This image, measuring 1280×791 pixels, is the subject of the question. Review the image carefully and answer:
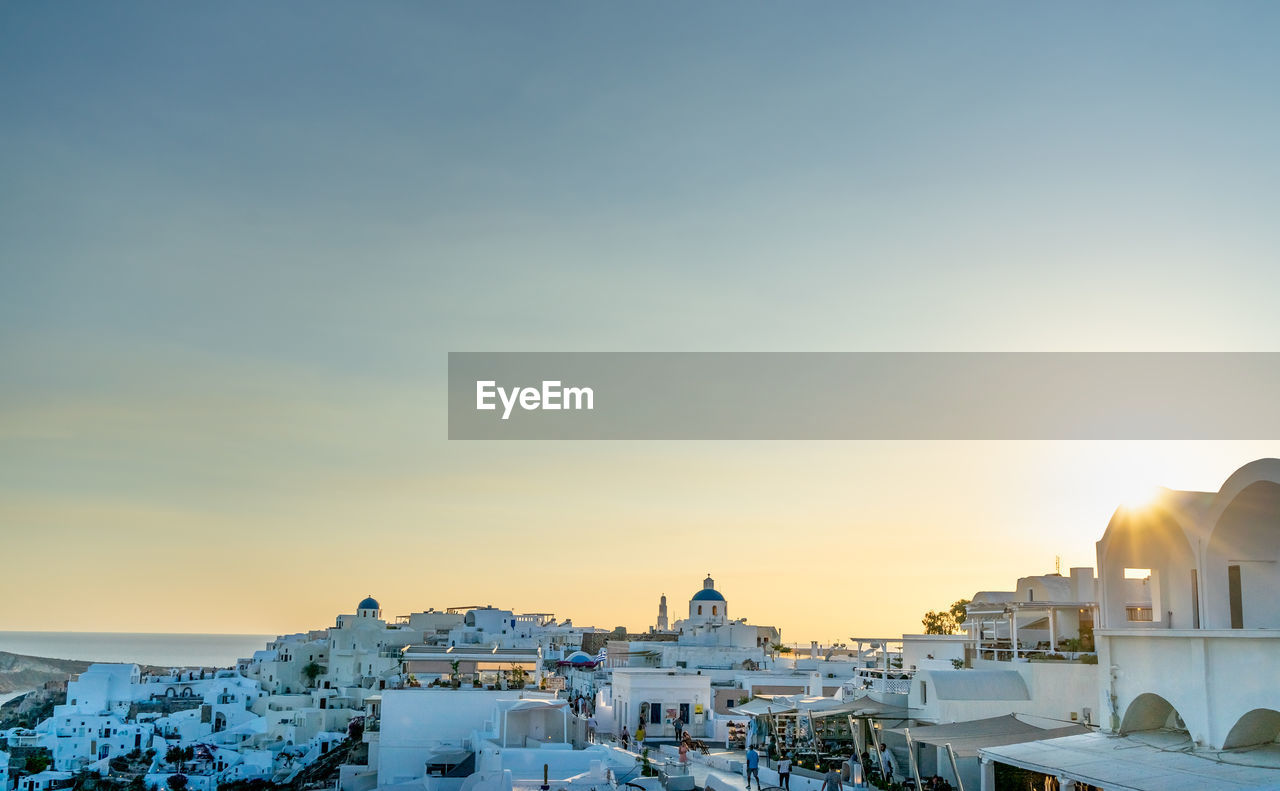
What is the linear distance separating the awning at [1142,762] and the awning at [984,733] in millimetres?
1058

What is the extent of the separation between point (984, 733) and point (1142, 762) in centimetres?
508

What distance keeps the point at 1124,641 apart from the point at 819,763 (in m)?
8.82

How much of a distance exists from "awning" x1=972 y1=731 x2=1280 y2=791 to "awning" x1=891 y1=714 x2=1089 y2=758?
106cm

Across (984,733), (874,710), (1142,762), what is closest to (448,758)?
(874,710)

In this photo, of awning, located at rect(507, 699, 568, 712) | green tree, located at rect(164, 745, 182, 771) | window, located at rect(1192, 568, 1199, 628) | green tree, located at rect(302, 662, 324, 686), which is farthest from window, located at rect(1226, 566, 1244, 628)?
green tree, located at rect(302, 662, 324, 686)

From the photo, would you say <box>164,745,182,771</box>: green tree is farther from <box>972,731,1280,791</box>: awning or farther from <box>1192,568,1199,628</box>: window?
<box>1192,568,1199,628</box>: window

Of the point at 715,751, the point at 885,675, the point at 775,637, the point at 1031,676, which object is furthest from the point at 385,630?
the point at 1031,676

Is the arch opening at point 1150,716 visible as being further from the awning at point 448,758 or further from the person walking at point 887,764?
the awning at point 448,758

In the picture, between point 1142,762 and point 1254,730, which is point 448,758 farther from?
point 1254,730

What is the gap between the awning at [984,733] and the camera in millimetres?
21188

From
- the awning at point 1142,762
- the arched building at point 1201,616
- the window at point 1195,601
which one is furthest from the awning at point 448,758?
the window at point 1195,601

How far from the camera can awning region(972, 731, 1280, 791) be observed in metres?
15.6

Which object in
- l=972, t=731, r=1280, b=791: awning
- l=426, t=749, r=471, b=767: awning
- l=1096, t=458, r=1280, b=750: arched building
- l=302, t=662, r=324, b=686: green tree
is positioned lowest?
l=302, t=662, r=324, b=686: green tree

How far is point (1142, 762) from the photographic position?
17.3 m
